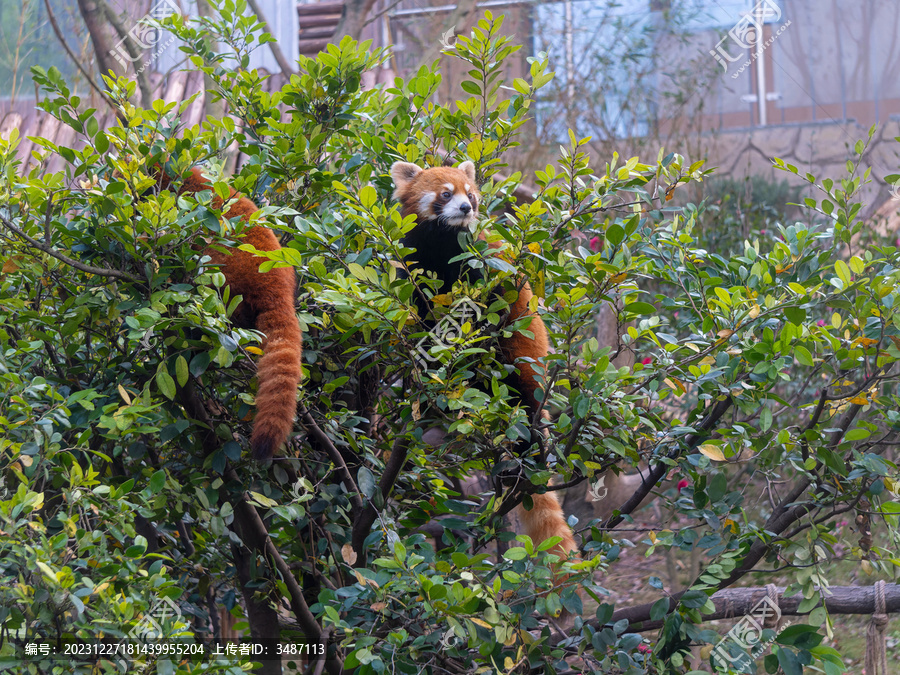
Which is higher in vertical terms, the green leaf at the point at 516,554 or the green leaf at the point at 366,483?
the green leaf at the point at 366,483

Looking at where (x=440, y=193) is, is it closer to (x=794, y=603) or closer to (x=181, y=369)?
(x=181, y=369)

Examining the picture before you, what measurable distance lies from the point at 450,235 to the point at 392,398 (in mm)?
786

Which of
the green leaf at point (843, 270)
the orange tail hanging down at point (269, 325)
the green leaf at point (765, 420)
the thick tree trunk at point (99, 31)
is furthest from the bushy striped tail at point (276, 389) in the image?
the thick tree trunk at point (99, 31)

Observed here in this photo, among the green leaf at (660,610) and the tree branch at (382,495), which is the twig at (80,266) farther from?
the green leaf at (660,610)

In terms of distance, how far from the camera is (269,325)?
2.13m

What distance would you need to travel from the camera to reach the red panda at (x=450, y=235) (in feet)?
7.84

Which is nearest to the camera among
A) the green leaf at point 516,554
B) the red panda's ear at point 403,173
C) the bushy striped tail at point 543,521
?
the green leaf at point 516,554

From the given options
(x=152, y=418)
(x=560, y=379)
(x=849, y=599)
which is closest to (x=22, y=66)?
(x=152, y=418)

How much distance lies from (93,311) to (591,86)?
6907 mm

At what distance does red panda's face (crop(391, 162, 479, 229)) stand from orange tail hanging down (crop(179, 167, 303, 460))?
609mm

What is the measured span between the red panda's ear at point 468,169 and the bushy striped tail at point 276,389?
0.98 m

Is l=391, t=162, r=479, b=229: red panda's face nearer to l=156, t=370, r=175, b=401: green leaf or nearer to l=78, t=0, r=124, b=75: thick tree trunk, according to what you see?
l=156, t=370, r=175, b=401: green leaf

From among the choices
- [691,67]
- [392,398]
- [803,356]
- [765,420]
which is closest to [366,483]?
[392,398]

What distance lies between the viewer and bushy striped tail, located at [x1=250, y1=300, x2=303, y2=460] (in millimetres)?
1717
